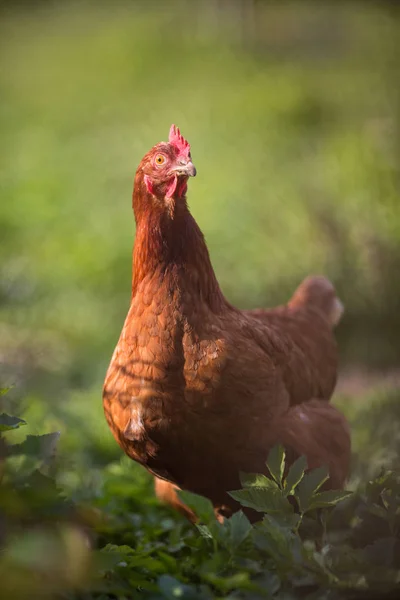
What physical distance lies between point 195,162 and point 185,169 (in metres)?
5.40

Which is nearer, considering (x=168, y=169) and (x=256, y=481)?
(x=256, y=481)

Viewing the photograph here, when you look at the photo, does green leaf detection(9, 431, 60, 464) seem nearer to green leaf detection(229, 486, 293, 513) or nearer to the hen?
the hen

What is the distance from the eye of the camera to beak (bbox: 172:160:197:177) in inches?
88.5

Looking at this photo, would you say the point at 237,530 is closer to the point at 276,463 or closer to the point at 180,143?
the point at 276,463

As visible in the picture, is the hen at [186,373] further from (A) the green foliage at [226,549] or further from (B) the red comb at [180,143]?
(A) the green foliage at [226,549]

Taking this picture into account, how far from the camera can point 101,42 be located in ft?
36.4

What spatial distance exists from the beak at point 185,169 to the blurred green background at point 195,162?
3.88 ft

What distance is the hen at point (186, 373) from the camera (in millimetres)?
2254

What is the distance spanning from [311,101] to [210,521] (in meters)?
7.14

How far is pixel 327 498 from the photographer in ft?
6.78

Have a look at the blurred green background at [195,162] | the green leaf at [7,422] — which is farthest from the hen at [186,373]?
the blurred green background at [195,162]

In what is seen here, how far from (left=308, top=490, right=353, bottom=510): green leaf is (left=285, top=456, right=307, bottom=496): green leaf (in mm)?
60

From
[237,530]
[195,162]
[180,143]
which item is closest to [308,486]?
[237,530]

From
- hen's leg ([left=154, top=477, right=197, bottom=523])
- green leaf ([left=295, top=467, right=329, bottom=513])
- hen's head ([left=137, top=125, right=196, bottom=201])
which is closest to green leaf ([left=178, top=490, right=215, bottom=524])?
green leaf ([left=295, top=467, right=329, bottom=513])
